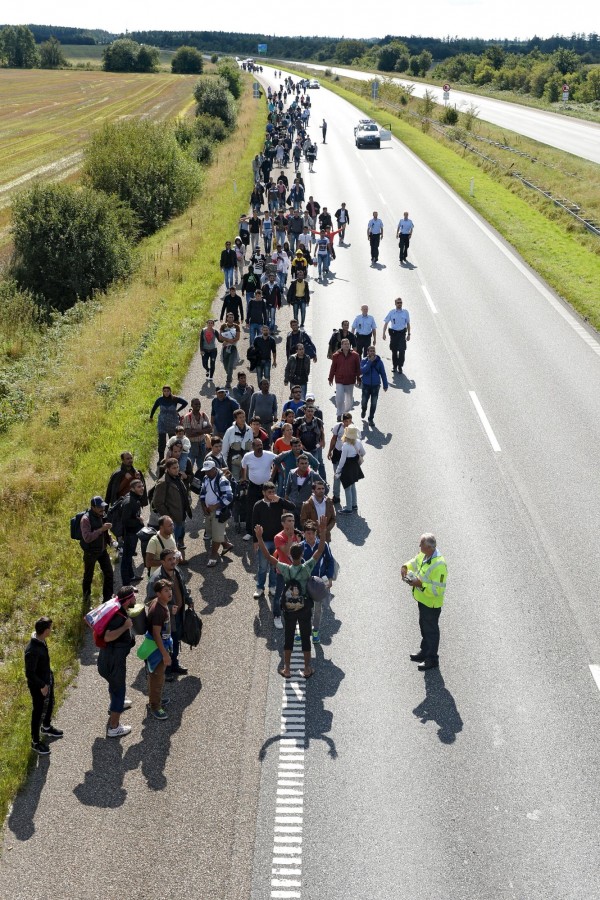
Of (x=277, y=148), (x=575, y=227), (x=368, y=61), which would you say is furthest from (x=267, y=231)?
(x=368, y=61)

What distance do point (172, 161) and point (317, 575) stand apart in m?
31.5

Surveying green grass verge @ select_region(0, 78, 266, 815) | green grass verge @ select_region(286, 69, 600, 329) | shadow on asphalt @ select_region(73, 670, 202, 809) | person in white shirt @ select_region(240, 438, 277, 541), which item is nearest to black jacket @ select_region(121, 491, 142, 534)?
green grass verge @ select_region(0, 78, 266, 815)

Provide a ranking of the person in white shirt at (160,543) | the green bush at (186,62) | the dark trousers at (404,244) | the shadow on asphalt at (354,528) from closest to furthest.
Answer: the person in white shirt at (160,543) < the shadow on asphalt at (354,528) < the dark trousers at (404,244) < the green bush at (186,62)

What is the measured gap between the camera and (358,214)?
34.7m

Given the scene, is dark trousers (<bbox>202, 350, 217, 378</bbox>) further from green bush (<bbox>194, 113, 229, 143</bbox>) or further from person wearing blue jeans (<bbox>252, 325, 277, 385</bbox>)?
green bush (<bbox>194, 113, 229, 143</bbox>)

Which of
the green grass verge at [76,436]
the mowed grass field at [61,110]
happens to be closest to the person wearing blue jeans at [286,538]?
the green grass verge at [76,436]

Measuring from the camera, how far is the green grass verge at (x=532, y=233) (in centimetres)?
2464

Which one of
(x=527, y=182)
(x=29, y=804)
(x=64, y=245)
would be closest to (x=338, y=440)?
(x=29, y=804)

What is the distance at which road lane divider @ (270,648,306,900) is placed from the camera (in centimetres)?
670

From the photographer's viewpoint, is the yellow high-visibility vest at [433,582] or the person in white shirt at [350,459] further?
the person in white shirt at [350,459]

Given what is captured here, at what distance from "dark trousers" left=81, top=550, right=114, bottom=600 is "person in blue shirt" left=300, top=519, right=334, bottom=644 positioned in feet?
8.40

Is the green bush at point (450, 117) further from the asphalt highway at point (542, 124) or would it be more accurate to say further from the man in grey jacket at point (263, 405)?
the man in grey jacket at point (263, 405)

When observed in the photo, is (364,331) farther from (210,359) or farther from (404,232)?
(404,232)

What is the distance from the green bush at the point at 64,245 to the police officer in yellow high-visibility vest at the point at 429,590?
21.6 metres
